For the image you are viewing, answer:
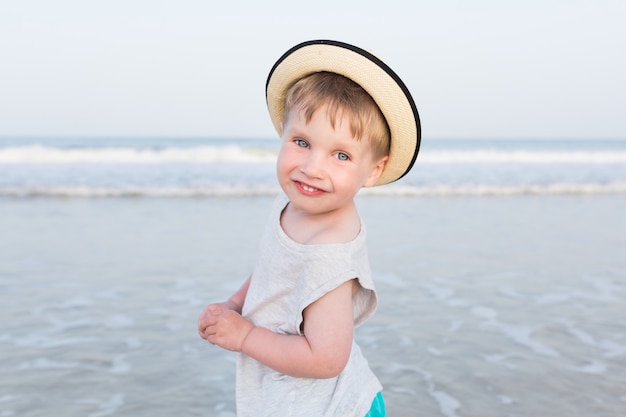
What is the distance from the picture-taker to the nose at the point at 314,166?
1805 millimetres

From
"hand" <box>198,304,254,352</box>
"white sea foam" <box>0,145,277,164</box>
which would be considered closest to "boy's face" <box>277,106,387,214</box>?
"hand" <box>198,304,254,352</box>

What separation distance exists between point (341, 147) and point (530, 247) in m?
5.63

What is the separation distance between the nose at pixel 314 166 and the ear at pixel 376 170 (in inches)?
8.7

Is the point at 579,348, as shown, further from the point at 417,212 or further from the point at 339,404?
the point at 417,212

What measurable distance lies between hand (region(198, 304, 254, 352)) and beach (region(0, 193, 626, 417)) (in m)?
1.39

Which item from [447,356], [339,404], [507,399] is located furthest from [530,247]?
[339,404]

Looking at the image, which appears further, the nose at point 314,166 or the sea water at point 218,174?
the sea water at point 218,174

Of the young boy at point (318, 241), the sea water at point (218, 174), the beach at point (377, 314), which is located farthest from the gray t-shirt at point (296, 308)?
the sea water at point (218, 174)

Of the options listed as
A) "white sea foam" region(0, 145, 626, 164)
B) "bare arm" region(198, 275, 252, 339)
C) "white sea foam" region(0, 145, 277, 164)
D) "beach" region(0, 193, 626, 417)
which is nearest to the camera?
"bare arm" region(198, 275, 252, 339)

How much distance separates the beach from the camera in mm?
3365

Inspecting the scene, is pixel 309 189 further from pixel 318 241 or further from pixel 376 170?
pixel 376 170

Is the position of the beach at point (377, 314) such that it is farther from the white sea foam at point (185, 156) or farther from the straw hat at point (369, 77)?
the white sea foam at point (185, 156)

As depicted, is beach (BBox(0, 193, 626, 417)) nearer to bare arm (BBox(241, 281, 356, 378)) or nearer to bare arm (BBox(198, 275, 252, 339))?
bare arm (BBox(198, 275, 252, 339))

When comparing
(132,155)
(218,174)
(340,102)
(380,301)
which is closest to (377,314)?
(380,301)
